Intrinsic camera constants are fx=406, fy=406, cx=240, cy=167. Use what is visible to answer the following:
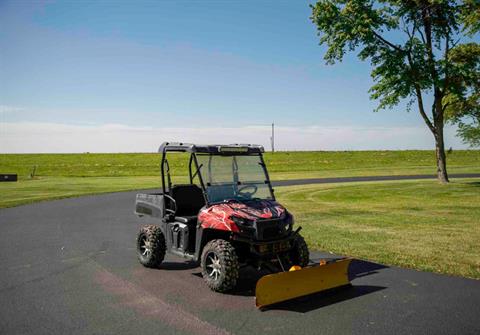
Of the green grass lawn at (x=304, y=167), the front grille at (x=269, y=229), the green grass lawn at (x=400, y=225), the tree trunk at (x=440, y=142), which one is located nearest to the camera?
the front grille at (x=269, y=229)

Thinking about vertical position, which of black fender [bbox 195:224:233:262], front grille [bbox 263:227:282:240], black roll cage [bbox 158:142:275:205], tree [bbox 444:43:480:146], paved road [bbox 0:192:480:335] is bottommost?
paved road [bbox 0:192:480:335]

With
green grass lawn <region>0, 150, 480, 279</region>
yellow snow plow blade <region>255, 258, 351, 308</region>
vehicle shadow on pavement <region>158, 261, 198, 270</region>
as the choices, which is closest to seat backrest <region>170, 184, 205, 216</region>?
vehicle shadow on pavement <region>158, 261, 198, 270</region>

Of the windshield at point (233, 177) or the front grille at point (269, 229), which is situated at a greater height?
the windshield at point (233, 177)

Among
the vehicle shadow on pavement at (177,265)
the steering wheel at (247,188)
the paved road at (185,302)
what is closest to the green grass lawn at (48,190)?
the paved road at (185,302)

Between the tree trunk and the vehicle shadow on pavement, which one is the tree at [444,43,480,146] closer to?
the tree trunk

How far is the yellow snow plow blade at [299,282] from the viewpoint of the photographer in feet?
18.8

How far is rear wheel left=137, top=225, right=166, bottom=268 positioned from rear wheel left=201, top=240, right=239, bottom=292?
1.72 meters

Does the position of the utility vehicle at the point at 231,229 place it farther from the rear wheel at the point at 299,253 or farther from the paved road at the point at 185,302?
the paved road at the point at 185,302

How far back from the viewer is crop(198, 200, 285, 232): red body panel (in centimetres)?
655

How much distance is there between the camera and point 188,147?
7.50m

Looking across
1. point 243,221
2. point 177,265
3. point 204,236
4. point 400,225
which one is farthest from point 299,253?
point 400,225

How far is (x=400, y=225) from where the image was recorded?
1320cm

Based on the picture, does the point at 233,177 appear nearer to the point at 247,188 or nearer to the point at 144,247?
the point at 247,188

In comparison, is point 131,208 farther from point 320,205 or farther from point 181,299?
point 181,299
